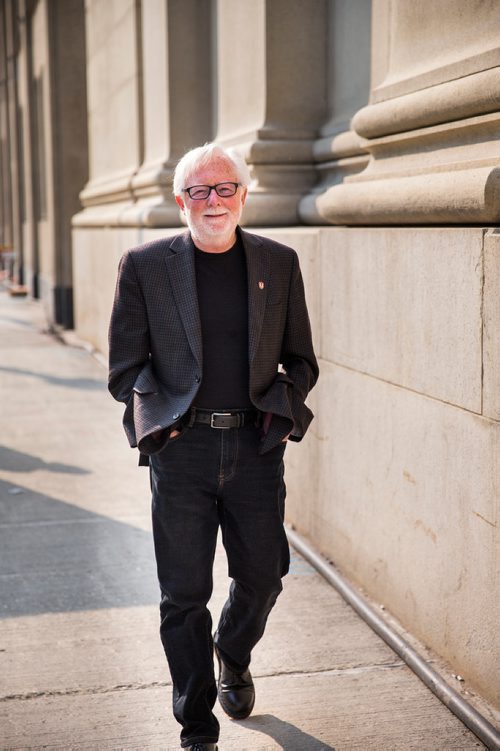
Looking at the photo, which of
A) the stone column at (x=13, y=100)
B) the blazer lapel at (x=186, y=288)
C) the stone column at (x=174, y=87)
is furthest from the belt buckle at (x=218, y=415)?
the stone column at (x=13, y=100)

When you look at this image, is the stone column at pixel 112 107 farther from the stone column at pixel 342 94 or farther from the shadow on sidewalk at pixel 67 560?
the shadow on sidewalk at pixel 67 560

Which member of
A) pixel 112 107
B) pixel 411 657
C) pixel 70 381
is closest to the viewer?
pixel 411 657

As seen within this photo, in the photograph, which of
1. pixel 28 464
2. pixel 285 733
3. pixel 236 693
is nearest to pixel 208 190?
pixel 236 693

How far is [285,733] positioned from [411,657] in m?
0.74

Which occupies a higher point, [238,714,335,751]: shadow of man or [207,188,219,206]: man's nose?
[207,188,219,206]: man's nose

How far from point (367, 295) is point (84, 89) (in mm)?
14183

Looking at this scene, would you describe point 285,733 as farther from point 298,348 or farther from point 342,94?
point 342,94

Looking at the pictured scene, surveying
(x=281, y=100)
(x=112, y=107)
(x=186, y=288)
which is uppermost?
(x=112, y=107)

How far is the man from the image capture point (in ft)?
10.9

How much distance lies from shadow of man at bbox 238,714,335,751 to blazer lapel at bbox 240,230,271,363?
4.51ft

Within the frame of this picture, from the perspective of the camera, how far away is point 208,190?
330cm

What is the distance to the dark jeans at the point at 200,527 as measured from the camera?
3369 millimetres

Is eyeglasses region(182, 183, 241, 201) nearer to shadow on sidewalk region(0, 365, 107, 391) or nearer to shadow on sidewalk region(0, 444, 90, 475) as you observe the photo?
shadow on sidewalk region(0, 444, 90, 475)

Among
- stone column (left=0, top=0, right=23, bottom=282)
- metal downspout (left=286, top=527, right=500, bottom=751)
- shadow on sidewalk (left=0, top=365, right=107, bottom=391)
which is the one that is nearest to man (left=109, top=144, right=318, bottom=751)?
metal downspout (left=286, top=527, right=500, bottom=751)
